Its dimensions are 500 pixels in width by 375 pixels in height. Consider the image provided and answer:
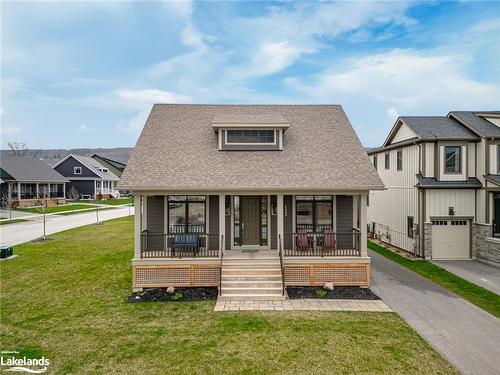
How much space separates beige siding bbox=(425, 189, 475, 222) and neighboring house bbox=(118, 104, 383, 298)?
517 cm

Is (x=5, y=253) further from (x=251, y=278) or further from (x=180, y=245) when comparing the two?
(x=251, y=278)

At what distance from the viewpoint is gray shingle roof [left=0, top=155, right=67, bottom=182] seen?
118 feet

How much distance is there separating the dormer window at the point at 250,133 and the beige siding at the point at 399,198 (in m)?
6.63

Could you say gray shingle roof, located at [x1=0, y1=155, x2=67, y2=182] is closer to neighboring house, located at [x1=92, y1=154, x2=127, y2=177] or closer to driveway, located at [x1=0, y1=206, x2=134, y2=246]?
driveway, located at [x1=0, y1=206, x2=134, y2=246]

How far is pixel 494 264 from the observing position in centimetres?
1389

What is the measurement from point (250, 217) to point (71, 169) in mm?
47123

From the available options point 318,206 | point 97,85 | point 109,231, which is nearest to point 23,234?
point 109,231

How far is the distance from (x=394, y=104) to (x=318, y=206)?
77.7 ft

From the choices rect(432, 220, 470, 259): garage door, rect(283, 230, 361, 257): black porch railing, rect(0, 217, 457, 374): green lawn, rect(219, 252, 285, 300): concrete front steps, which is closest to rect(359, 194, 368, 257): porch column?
rect(283, 230, 361, 257): black porch railing

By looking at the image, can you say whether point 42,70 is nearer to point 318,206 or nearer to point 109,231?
point 109,231

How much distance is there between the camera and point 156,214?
11.9 metres

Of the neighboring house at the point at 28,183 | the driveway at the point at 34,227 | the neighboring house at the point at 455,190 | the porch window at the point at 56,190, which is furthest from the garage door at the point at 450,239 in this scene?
the porch window at the point at 56,190

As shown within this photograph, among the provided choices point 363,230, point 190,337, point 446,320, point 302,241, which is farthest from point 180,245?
point 446,320
